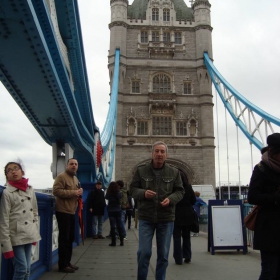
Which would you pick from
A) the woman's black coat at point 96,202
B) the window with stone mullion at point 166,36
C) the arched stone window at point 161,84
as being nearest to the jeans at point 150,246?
the woman's black coat at point 96,202

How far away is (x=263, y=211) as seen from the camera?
2734mm

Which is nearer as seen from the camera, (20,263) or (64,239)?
(20,263)

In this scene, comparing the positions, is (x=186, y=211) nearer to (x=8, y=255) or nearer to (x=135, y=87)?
(x=8, y=255)

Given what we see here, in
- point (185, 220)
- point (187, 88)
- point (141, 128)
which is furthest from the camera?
point (187, 88)

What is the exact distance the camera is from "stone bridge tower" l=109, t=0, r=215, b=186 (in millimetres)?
27359

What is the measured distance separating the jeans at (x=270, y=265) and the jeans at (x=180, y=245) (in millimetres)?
2488

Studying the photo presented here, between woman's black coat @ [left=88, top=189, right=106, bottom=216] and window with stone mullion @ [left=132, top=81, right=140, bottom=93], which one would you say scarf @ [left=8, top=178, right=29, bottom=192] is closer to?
woman's black coat @ [left=88, top=189, right=106, bottom=216]

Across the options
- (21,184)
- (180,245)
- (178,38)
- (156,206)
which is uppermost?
A: (178,38)

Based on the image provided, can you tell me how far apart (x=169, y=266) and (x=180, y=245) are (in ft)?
1.05

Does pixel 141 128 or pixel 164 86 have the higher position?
pixel 164 86

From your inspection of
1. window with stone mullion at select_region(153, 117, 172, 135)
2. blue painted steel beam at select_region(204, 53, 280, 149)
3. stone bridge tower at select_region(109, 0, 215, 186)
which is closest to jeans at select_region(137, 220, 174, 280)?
blue painted steel beam at select_region(204, 53, 280, 149)

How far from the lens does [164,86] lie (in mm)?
29328

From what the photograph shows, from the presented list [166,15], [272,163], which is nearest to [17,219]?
[272,163]

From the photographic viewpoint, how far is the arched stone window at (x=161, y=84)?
95.7 ft
